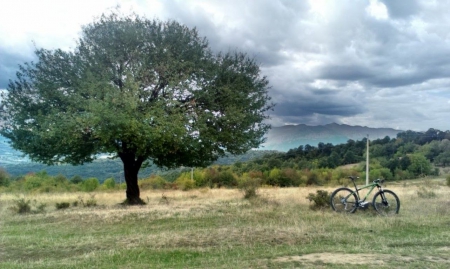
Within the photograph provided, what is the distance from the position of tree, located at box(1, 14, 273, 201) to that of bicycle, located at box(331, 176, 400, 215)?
5762mm

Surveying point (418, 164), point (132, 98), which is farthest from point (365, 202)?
point (418, 164)

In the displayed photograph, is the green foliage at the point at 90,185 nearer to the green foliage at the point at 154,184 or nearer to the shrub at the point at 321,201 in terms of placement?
the green foliage at the point at 154,184

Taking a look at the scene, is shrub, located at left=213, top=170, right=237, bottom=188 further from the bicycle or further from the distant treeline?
the bicycle

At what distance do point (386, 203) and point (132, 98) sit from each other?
34.1 feet

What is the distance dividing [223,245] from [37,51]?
567 inches

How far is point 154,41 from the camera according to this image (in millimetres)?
17578

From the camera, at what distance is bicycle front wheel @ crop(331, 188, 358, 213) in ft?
44.9

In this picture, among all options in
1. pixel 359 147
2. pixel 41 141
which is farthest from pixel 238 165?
pixel 41 141

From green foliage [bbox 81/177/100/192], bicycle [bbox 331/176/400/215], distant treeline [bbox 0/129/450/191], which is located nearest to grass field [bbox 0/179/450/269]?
bicycle [bbox 331/176/400/215]

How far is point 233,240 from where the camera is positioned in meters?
8.97

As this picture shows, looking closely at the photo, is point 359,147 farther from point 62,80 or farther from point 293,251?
point 293,251

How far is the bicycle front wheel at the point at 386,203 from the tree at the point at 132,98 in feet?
22.2

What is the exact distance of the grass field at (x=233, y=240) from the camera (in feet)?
23.1

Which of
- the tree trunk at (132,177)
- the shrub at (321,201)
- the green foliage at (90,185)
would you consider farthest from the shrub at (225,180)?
the shrub at (321,201)
